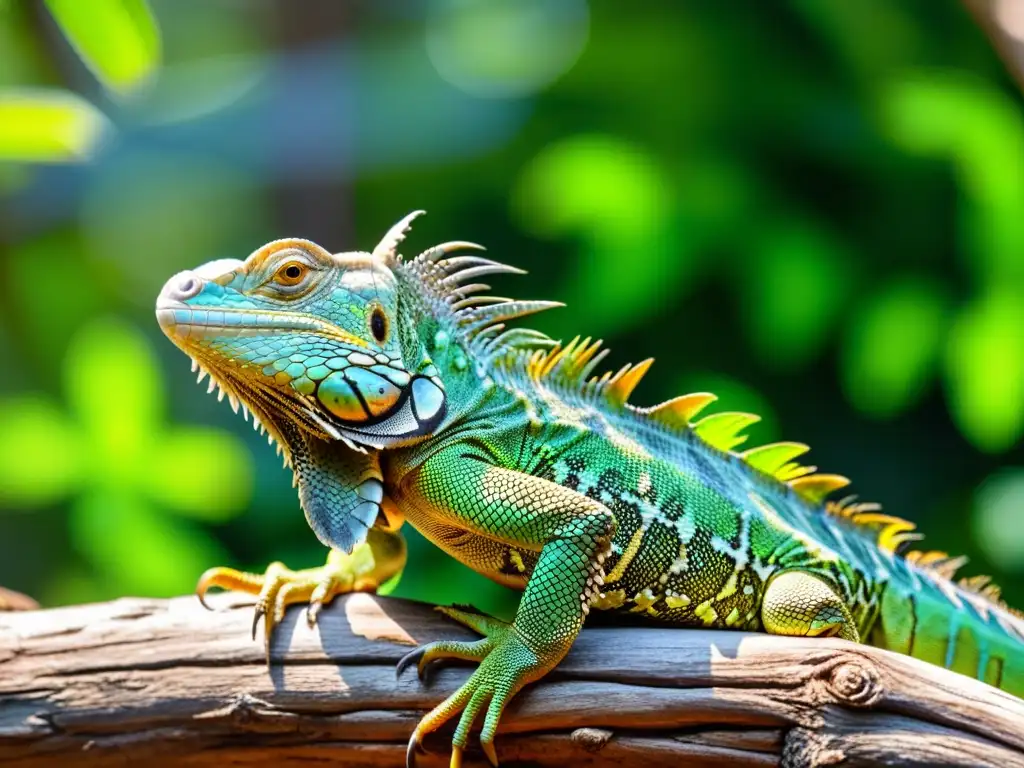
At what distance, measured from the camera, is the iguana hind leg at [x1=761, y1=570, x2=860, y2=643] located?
8.63ft

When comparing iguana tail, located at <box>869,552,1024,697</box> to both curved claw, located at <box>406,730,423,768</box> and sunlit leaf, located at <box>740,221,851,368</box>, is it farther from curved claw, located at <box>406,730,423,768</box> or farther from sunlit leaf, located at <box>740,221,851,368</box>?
sunlit leaf, located at <box>740,221,851,368</box>

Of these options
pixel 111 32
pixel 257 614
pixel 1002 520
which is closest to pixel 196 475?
pixel 257 614

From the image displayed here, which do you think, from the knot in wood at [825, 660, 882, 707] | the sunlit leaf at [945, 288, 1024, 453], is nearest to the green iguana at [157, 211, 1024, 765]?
the knot in wood at [825, 660, 882, 707]

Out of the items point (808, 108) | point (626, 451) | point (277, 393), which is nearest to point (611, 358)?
point (808, 108)

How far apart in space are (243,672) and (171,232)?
5957mm

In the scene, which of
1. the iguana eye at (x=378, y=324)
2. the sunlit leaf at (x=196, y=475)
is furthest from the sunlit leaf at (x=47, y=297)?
the iguana eye at (x=378, y=324)

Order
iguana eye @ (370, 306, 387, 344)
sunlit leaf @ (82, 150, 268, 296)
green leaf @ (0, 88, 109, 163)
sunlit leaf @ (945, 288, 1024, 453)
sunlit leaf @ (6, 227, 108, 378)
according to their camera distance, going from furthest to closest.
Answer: sunlit leaf @ (82, 150, 268, 296), sunlit leaf @ (6, 227, 108, 378), sunlit leaf @ (945, 288, 1024, 453), green leaf @ (0, 88, 109, 163), iguana eye @ (370, 306, 387, 344)

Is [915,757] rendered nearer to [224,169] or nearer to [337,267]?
[337,267]

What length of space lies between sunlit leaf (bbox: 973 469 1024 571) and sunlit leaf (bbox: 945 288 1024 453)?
292 mm

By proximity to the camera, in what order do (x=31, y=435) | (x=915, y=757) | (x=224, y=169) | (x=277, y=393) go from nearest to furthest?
1. (x=915, y=757)
2. (x=277, y=393)
3. (x=31, y=435)
4. (x=224, y=169)

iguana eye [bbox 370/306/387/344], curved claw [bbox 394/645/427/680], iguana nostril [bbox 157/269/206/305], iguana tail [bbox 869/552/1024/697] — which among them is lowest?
curved claw [bbox 394/645/427/680]

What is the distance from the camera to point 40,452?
5.37 m

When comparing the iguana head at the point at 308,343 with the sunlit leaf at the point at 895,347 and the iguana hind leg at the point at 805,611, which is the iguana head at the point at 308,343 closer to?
the iguana hind leg at the point at 805,611

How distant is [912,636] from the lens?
2.84m
